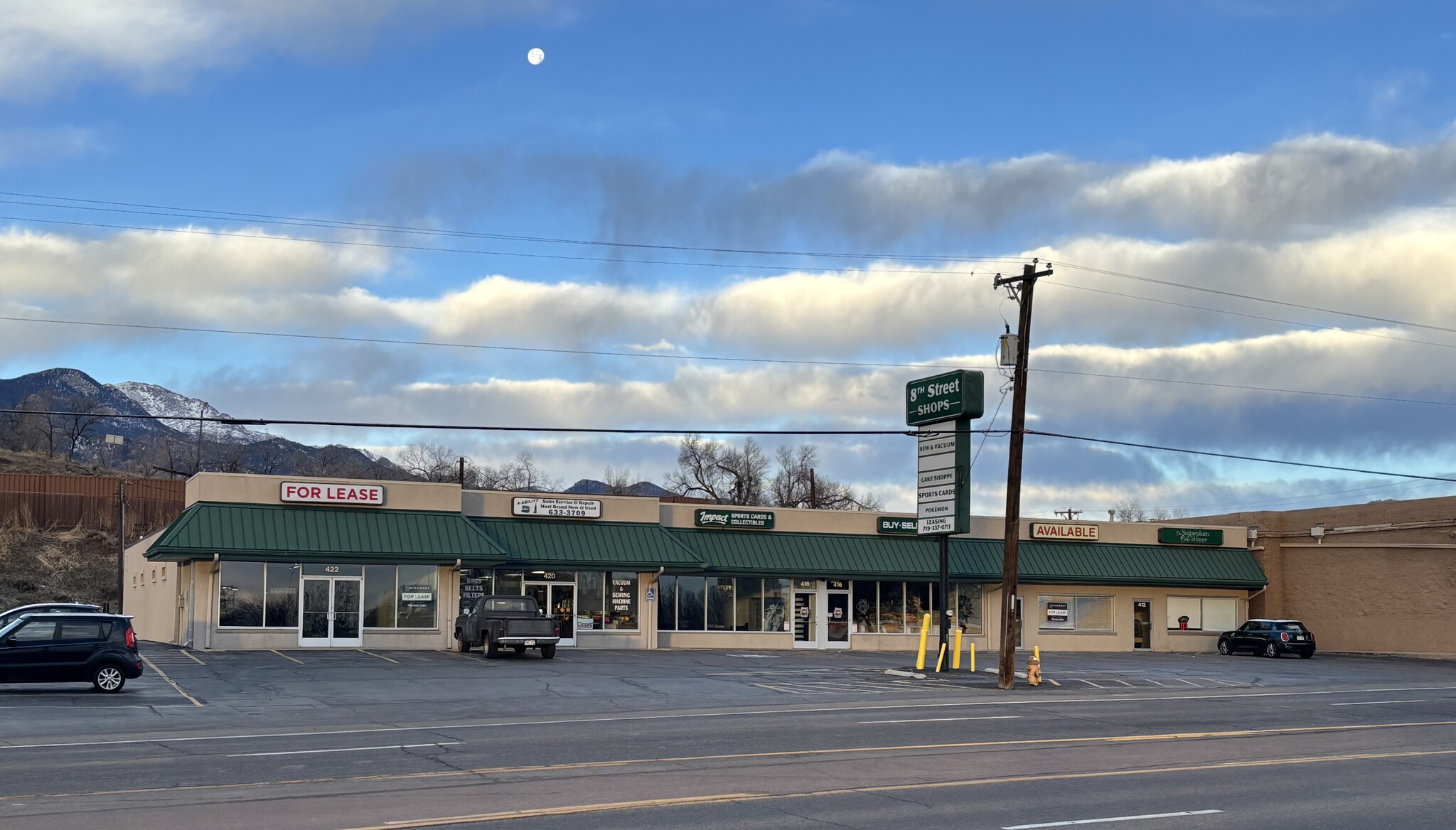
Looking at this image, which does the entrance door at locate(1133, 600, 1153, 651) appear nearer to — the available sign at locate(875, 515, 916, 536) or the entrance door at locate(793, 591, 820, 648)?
the available sign at locate(875, 515, 916, 536)

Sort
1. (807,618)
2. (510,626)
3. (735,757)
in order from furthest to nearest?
(807,618) < (510,626) < (735,757)

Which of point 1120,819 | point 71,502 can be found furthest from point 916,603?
point 71,502

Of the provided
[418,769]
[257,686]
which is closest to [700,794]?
[418,769]

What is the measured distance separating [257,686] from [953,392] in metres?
20.3

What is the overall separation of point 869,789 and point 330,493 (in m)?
30.2

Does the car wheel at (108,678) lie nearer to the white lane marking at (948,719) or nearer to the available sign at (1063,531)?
the white lane marking at (948,719)

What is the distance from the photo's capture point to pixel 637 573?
150 ft

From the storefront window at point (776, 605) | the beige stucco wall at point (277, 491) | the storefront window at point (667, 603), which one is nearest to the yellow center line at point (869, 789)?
the beige stucco wall at point (277, 491)

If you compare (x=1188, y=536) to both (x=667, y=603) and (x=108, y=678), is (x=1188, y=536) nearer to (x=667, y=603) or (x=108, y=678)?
(x=667, y=603)

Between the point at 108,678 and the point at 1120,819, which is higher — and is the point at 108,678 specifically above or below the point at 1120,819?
below

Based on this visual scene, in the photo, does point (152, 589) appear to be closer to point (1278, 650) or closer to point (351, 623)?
point (351, 623)

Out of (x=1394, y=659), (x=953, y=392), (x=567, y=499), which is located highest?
(x=953, y=392)

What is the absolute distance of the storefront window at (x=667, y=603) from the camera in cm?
4681

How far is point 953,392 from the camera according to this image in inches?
1469
